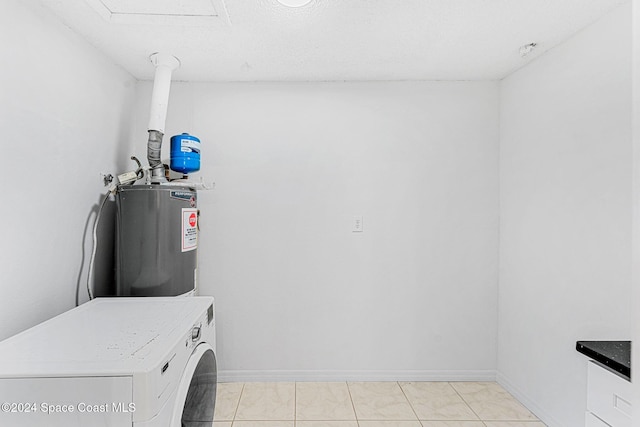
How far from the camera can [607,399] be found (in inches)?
44.2

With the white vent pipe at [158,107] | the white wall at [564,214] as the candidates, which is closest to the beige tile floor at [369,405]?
the white wall at [564,214]

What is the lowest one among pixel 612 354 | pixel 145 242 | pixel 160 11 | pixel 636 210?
pixel 612 354

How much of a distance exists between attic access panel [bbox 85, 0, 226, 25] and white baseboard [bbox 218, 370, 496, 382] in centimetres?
226

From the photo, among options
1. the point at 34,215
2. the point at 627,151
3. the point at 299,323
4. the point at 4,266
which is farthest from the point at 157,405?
the point at 627,151

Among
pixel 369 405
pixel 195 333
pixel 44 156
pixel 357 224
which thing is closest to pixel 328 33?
pixel 357 224

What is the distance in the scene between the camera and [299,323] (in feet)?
8.84

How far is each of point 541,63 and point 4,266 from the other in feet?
9.62

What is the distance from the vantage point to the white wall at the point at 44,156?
1521 mm

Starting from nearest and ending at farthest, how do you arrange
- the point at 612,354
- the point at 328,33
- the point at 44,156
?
the point at 612,354 < the point at 44,156 < the point at 328,33

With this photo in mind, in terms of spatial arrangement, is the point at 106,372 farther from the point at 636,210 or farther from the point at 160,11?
the point at 160,11

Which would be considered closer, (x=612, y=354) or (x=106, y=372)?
(x=106, y=372)

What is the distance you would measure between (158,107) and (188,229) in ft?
2.47

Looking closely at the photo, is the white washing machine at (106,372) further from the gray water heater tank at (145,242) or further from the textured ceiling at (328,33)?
the textured ceiling at (328,33)

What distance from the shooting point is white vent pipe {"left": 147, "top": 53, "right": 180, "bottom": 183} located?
7.27 feet
